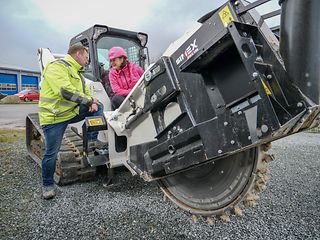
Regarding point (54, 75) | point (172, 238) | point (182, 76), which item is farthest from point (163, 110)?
point (54, 75)

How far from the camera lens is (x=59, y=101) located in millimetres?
3096

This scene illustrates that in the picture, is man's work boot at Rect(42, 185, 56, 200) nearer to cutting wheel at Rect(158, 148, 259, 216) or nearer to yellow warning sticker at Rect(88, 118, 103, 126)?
yellow warning sticker at Rect(88, 118, 103, 126)

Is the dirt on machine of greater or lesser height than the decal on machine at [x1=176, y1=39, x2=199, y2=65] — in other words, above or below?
below

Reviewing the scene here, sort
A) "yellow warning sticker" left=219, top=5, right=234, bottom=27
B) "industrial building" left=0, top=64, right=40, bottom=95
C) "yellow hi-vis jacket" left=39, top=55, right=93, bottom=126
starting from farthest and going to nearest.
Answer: "industrial building" left=0, top=64, right=40, bottom=95
"yellow hi-vis jacket" left=39, top=55, right=93, bottom=126
"yellow warning sticker" left=219, top=5, right=234, bottom=27

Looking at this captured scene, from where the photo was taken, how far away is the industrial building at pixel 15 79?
3803 cm

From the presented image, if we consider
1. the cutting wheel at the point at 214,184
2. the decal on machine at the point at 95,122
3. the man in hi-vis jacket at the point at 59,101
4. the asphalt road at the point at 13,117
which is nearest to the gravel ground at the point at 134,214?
the cutting wheel at the point at 214,184

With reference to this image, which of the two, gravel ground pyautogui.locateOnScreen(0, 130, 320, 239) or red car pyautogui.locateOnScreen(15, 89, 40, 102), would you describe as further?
red car pyautogui.locateOnScreen(15, 89, 40, 102)

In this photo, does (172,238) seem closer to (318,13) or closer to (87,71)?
(318,13)

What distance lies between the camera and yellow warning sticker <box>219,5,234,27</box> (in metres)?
1.63

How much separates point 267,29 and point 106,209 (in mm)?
2183

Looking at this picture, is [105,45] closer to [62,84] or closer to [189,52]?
[62,84]

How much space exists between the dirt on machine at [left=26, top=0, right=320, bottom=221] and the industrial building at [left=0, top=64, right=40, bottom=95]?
41363 mm

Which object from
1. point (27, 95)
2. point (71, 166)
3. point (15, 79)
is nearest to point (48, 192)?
point (71, 166)

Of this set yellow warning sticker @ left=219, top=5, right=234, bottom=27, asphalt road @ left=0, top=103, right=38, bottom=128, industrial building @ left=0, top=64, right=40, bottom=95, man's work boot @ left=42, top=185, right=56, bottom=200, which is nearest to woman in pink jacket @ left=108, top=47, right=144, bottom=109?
man's work boot @ left=42, top=185, right=56, bottom=200
